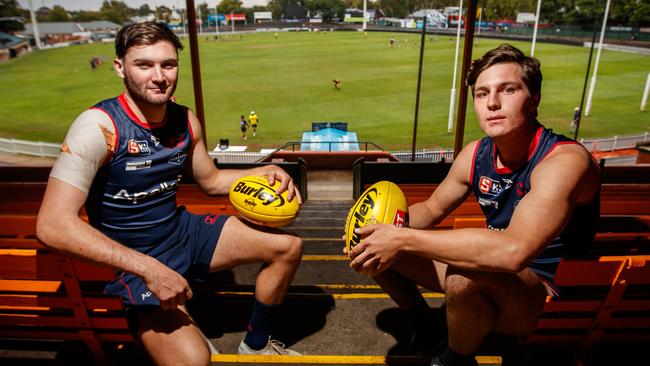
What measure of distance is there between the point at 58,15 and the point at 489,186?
186m

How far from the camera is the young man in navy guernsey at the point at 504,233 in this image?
2031 millimetres

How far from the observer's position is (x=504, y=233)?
6.70 ft

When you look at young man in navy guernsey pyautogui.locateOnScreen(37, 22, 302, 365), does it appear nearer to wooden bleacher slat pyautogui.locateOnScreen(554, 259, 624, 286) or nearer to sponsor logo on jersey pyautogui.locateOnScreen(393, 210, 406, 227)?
sponsor logo on jersey pyautogui.locateOnScreen(393, 210, 406, 227)

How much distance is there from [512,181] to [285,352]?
6.24ft

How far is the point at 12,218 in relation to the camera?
3.13 metres

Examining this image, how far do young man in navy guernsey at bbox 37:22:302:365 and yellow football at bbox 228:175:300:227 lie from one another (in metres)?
0.08

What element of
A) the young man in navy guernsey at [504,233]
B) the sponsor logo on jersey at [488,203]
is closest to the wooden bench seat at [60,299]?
the young man in navy guernsey at [504,233]

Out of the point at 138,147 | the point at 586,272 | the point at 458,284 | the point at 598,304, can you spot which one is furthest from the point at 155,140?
the point at 598,304

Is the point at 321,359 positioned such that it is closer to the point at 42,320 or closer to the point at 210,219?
the point at 210,219

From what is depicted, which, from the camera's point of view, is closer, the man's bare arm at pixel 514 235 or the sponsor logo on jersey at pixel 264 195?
the man's bare arm at pixel 514 235

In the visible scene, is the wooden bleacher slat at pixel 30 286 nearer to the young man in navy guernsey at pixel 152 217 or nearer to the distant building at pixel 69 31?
the young man in navy guernsey at pixel 152 217

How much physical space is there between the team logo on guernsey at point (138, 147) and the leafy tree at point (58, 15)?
18411 centimetres

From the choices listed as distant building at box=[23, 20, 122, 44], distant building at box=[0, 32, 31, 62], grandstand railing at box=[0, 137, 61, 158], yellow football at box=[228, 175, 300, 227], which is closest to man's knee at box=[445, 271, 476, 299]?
yellow football at box=[228, 175, 300, 227]

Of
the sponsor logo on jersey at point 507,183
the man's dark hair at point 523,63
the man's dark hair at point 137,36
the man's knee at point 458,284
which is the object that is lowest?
the man's knee at point 458,284
